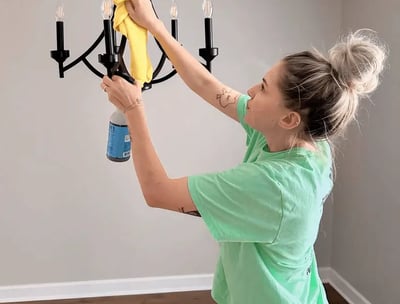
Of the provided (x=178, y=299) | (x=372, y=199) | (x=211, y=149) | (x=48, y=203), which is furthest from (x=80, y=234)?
(x=372, y=199)

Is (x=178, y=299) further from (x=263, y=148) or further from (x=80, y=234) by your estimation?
(x=263, y=148)

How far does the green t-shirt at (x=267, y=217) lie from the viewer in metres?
1.36

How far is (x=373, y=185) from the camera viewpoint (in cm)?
269

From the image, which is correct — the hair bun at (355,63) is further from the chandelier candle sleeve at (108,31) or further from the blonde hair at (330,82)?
the chandelier candle sleeve at (108,31)

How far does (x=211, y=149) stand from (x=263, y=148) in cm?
139

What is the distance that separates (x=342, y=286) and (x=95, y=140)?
58.9 inches

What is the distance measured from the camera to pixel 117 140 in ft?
4.91

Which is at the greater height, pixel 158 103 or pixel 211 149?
pixel 158 103

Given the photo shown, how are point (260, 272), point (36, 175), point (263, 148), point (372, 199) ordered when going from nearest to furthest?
point (260, 272) < point (263, 148) < point (372, 199) < point (36, 175)

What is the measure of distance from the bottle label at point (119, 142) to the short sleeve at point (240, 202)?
23cm

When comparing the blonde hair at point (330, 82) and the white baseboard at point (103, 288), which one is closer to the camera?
the blonde hair at point (330, 82)

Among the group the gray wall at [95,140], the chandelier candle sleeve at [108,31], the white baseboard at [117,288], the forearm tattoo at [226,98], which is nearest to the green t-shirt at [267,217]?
the forearm tattoo at [226,98]

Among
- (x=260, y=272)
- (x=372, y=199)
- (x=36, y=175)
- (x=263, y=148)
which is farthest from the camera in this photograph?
(x=36, y=175)

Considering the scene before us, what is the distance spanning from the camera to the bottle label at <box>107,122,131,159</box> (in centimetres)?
149
